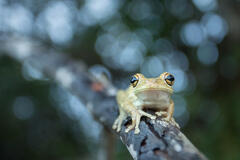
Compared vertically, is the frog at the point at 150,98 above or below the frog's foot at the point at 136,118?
above

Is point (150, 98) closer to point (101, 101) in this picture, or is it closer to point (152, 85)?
point (152, 85)

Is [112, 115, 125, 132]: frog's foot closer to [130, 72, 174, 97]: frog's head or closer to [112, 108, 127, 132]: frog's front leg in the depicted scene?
[112, 108, 127, 132]: frog's front leg

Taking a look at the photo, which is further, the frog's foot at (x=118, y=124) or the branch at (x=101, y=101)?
the frog's foot at (x=118, y=124)

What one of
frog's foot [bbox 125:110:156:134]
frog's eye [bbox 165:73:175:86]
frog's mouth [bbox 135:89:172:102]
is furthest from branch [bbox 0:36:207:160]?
frog's eye [bbox 165:73:175:86]

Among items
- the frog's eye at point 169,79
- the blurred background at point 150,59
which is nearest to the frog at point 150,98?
the frog's eye at point 169,79

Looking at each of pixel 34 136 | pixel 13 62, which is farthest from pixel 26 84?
pixel 34 136

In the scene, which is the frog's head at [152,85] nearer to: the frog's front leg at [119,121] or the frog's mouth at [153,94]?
the frog's mouth at [153,94]

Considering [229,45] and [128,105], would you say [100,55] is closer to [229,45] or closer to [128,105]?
[229,45]
